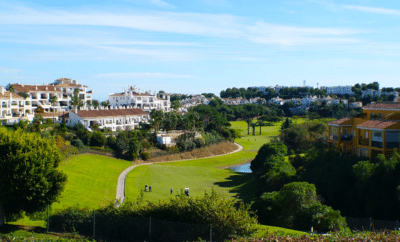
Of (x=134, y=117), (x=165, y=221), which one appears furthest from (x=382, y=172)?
(x=134, y=117)

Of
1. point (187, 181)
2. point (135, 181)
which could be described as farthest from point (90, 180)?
point (187, 181)

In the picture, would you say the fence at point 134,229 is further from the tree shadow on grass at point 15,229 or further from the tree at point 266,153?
the tree at point 266,153

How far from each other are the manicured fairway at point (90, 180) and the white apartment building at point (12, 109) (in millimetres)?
25939

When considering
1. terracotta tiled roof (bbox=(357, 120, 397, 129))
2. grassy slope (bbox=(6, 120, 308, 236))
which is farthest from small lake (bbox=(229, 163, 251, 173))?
terracotta tiled roof (bbox=(357, 120, 397, 129))

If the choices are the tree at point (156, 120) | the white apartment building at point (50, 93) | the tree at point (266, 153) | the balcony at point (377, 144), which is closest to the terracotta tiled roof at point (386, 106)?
the balcony at point (377, 144)

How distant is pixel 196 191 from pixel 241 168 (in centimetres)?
3057

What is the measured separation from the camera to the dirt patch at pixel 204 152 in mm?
79887

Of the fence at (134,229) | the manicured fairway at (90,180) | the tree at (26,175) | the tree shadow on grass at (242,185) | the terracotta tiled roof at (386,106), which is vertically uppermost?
the terracotta tiled roof at (386,106)

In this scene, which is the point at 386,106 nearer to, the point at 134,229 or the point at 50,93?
the point at 134,229

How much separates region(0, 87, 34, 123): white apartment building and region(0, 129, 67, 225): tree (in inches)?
2321

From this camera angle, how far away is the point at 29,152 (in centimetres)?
2453

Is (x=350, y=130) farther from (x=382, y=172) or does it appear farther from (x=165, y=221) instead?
(x=165, y=221)

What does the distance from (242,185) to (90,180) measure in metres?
21.7

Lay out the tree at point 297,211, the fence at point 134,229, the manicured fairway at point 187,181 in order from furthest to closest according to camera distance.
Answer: the manicured fairway at point 187,181, the tree at point 297,211, the fence at point 134,229
